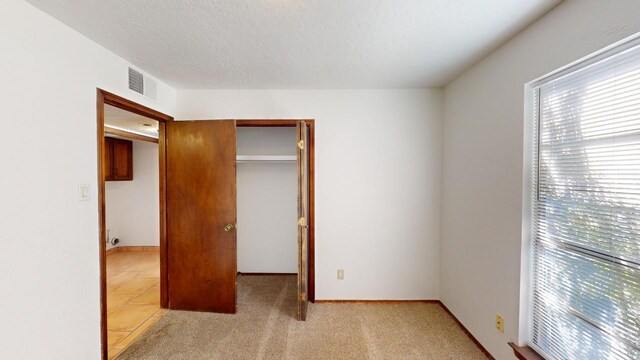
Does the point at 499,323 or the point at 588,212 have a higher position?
the point at 588,212

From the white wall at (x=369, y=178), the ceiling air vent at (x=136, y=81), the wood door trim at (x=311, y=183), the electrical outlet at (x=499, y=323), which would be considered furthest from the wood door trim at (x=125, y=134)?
the electrical outlet at (x=499, y=323)

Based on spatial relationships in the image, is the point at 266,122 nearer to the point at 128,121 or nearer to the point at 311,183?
the point at 311,183

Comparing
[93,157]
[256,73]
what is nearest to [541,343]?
[256,73]

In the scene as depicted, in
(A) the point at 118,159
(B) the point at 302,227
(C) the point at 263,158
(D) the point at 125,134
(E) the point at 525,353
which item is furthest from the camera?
(A) the point at 118,159

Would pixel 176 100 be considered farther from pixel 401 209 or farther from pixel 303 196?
pixel 401 209

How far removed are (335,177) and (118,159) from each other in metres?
4.16

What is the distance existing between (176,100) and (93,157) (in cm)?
124

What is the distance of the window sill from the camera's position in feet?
5.02

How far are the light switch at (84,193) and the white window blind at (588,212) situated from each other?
9.79ft

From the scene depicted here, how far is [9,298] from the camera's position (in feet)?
4.12

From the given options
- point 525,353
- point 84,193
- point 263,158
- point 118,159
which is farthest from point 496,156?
point 118,159

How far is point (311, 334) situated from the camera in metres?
2.19

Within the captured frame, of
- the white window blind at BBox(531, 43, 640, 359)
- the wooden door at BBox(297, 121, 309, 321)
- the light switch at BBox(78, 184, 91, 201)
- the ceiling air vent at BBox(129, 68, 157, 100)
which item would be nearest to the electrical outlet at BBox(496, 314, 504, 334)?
the white window blind at BBox(531, 43, 640, 359)

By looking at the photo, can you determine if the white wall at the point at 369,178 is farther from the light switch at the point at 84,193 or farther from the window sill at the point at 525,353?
the light switch at the point at 84,193
